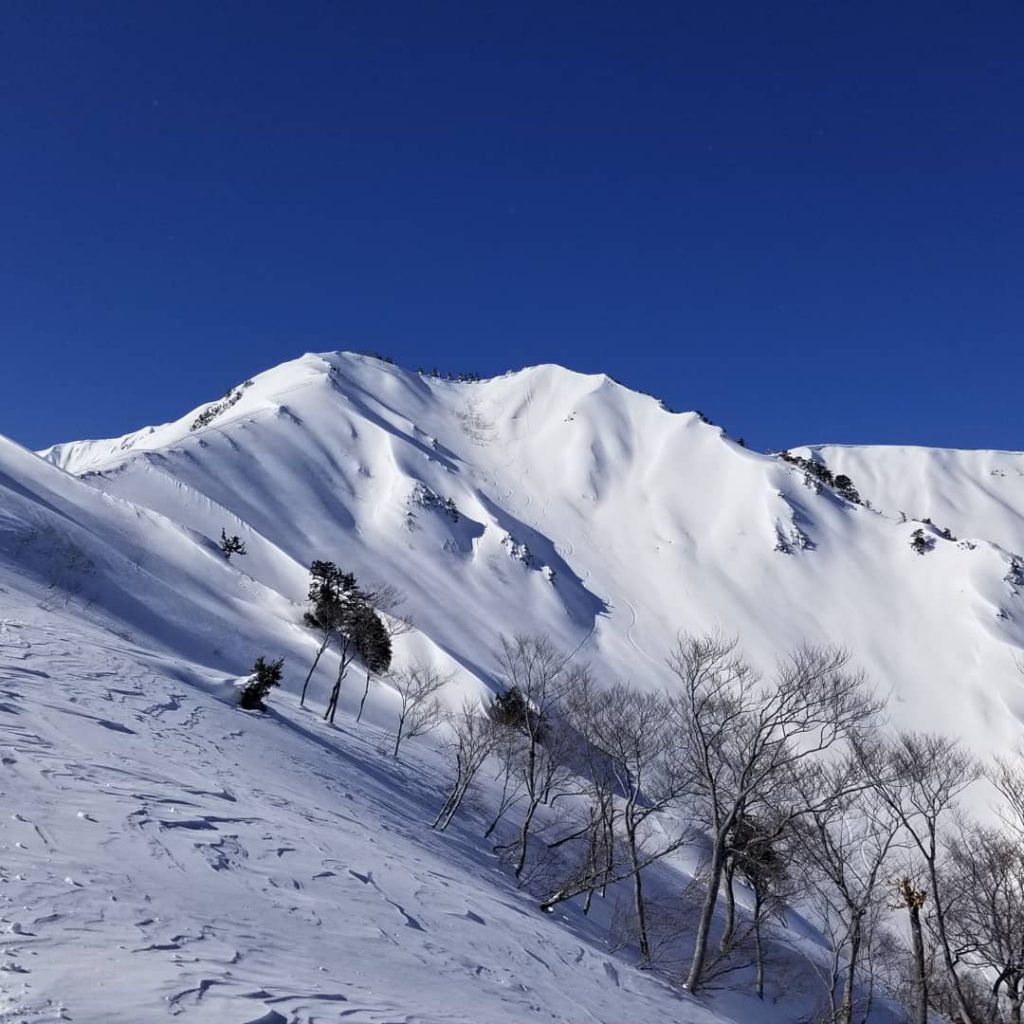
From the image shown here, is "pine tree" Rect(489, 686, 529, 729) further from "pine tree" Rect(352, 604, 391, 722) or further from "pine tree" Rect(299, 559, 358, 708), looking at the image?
"pine tree" Rect(299, 559, 358, 708)

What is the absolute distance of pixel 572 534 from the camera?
248 ft

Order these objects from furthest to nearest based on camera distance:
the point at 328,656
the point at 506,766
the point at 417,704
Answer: the point at 328,656
the point at 417,704
the point at 506,766

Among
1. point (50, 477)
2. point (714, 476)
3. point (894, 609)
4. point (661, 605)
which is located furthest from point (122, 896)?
point (714, 476)

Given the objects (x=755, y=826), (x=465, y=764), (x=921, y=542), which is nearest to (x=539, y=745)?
(x=465, y=764)

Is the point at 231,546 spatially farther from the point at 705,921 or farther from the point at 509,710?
the point at 705,921

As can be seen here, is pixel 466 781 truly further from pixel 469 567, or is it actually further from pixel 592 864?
pixel 469 567

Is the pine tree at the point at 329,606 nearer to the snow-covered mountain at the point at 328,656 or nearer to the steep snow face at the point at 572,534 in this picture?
the steep snow face at the point at 572,534

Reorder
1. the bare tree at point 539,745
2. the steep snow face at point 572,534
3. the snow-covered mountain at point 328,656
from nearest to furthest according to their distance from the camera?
1. the snow-covered mountain at point 328,656
2. the bare tree at point 539,745
3. the steep snow face at point 572,534

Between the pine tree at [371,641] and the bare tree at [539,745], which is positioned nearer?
the bare tree at [539,745]

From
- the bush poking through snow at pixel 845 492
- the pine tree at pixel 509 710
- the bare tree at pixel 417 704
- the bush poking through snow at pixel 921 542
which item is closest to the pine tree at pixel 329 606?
the bare tree at pixel 417 704

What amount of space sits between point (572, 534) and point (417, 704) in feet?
158

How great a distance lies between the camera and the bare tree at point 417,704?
26.9 metres

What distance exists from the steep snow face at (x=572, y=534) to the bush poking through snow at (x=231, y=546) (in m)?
0.80

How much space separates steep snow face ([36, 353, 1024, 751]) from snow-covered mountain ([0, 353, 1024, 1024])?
37 centimetres
